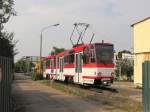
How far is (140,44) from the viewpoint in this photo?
41.8 metres

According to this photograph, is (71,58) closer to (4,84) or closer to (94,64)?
(94,64)

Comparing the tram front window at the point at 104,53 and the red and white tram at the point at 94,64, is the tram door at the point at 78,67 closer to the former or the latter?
the red and white tram at the point at 94,64

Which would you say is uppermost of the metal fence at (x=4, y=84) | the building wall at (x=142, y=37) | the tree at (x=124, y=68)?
the building wall at (x=142, y=37)

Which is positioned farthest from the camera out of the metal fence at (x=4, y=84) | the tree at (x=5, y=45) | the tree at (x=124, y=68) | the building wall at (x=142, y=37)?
the tree at (x=124, y=68)

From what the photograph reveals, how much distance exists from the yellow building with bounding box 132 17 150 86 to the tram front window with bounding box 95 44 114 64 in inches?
296

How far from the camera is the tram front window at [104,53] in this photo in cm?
3281

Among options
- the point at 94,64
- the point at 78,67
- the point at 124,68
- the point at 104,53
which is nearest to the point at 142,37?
the point at 78,67

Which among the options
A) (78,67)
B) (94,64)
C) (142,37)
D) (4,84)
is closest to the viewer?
(4,84)

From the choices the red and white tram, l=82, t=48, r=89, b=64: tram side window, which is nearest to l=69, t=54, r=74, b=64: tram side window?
the red and white tram

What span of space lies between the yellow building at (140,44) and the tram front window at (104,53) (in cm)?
751

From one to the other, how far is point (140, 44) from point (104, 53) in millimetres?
9466

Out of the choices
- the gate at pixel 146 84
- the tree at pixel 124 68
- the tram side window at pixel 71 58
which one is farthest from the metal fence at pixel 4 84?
the tree at pixel 124 68

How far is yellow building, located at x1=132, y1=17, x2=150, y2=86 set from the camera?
4016 cm

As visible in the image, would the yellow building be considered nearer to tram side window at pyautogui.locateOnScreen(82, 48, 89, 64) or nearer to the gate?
tram side window at pyautogui.locateOnScreen(82, 48, 89, 64)
